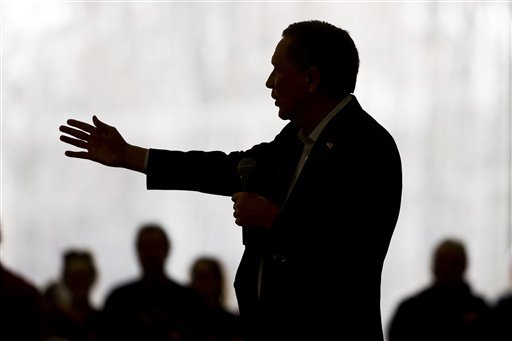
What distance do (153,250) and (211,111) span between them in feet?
12.0

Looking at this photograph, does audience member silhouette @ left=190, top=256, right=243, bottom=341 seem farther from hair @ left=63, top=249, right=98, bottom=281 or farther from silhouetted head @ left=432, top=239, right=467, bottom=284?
silhouetted head @ left=432, top=239, right=467, bottom=284

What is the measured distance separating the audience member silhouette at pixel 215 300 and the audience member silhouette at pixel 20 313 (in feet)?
14.2

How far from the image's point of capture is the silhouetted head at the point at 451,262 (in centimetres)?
639

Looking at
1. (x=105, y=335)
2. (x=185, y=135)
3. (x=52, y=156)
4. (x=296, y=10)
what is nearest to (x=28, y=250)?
(x=52, y=156)

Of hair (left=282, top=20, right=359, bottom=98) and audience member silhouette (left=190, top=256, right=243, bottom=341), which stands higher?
hair (left=282, top=20, right=359, bottom=98)

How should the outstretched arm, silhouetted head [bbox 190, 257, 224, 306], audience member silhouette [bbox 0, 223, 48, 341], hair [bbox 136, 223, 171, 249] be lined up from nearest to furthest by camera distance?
audience member silhouette [bbox 0, 223, 48, 341] < the outstretched arm < hair [bbox 136, 223, 171, 249] < silhouetted head [bbox 190, 257, 224, 306]

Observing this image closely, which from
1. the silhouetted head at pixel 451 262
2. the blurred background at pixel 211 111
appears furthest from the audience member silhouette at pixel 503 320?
the blurred background at pixel 211 111

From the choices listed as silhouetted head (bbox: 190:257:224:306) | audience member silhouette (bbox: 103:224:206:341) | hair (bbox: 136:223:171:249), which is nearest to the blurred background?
silhouetted head (bbox: 190:257:224:306)

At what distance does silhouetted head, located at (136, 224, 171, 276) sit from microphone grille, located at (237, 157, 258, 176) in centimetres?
301

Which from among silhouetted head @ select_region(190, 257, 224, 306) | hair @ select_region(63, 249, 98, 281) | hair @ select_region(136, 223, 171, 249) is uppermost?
hair @ select_region(136, 223, 171, 249)

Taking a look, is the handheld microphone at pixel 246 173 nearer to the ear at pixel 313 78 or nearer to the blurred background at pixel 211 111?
the ear at pixel 313 78

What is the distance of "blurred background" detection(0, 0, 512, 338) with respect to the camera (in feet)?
30.2

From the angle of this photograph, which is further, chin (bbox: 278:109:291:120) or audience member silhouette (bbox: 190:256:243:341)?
audience member silhouette (bbox: 190:256:243:341)

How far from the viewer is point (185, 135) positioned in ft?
30.9
